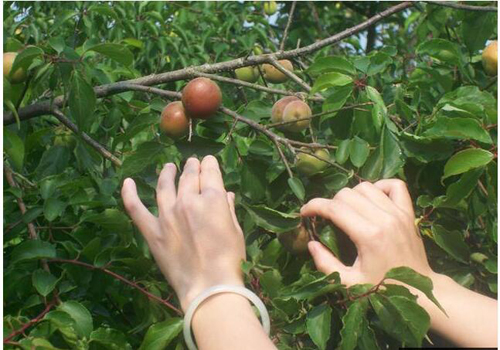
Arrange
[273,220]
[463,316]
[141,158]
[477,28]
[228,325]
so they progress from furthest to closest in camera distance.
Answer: [477,28] → [141,158] → [273,220] → [463,316] → [228,325]

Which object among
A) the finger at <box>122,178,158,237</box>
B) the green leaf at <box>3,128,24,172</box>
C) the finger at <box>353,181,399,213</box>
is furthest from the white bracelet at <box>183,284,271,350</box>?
the green leaf at <box>3,128,24,172</box>

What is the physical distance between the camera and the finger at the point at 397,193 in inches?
46.0

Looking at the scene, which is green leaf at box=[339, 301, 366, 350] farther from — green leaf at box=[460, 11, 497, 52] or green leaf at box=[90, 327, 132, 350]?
green leaf at box=[460, 11, 497, 52]

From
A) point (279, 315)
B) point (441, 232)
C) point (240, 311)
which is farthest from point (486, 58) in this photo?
point (240, 311)

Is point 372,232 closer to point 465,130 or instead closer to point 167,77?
point 465,130

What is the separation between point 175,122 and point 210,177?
0.74ft

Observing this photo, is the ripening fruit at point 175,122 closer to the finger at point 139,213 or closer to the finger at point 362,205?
the finger at point 139,213

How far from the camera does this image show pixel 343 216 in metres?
1.13

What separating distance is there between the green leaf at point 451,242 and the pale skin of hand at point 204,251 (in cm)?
35

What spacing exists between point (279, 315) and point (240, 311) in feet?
0.58

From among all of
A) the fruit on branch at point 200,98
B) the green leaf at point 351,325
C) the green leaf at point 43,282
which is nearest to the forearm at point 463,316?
the green leaf at point 351,325

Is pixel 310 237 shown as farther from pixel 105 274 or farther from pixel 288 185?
pixel 105 274

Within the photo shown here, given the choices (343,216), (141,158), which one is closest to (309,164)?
(343,216)

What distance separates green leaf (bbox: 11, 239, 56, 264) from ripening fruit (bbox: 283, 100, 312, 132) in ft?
1.44
